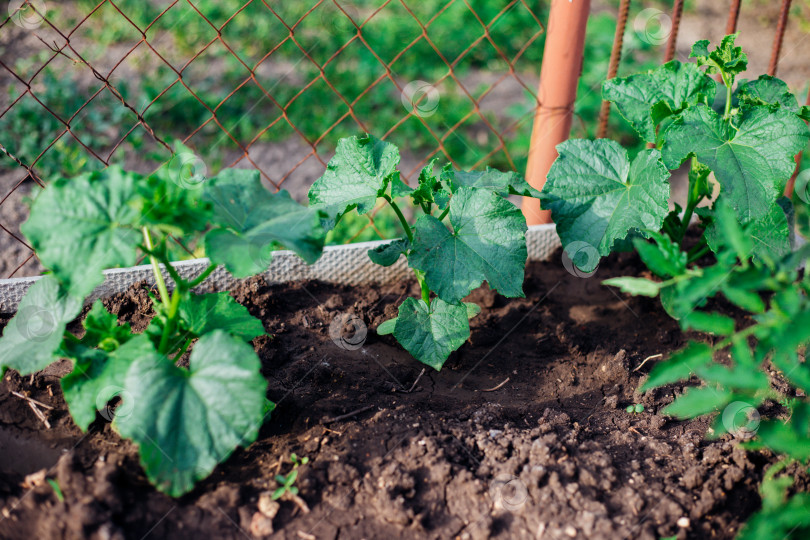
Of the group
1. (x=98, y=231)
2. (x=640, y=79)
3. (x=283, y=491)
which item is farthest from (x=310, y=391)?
(x=640, y=79)

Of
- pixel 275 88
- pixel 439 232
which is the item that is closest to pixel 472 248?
pixel 439 232

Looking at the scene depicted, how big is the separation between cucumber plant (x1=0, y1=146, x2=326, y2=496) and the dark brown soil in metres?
0.16

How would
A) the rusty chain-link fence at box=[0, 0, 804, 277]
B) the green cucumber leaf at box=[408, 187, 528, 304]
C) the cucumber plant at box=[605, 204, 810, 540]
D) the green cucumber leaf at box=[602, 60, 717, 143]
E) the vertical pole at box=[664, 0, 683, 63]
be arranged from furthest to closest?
the rusty chain-link fence at box=[0, 0, 804, 277] < the vertical pole at box=[664, 0, 683, 63] < the green cucumber leaf at box=[602, 60, 717, 143] < the green cucumber leaf at box=[408, 187, 528, 304] < the cucumber plant at box=[605, 204, 810, 540]

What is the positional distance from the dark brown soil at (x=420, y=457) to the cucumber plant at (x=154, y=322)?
16 cm

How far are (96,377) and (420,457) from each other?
82cm


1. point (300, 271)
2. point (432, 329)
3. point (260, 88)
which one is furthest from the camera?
point (260, 88)

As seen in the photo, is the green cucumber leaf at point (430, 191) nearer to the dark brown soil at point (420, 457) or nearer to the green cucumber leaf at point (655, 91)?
the dark brown soil at point (420, 457)

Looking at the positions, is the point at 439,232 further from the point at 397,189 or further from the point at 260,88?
the point at 260,88

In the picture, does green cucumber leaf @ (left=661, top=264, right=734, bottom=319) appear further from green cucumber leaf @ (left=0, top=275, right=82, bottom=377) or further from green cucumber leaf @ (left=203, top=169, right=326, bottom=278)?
green cucumber leaf @ (left=0, top=275, right=82, bottom=377)

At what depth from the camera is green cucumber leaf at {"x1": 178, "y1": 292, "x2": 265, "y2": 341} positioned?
170cm

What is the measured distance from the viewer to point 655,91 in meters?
2.19

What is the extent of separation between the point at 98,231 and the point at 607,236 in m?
1.45

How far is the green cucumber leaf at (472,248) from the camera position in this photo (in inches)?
74.0

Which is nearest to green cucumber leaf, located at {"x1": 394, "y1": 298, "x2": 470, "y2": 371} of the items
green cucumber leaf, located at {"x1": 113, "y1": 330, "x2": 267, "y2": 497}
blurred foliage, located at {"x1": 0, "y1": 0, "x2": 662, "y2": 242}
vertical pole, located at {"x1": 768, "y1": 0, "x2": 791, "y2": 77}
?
green cucumber leaf, located at {"x1": 113, "y1": 330, "x2": 267, "y2": 497}
